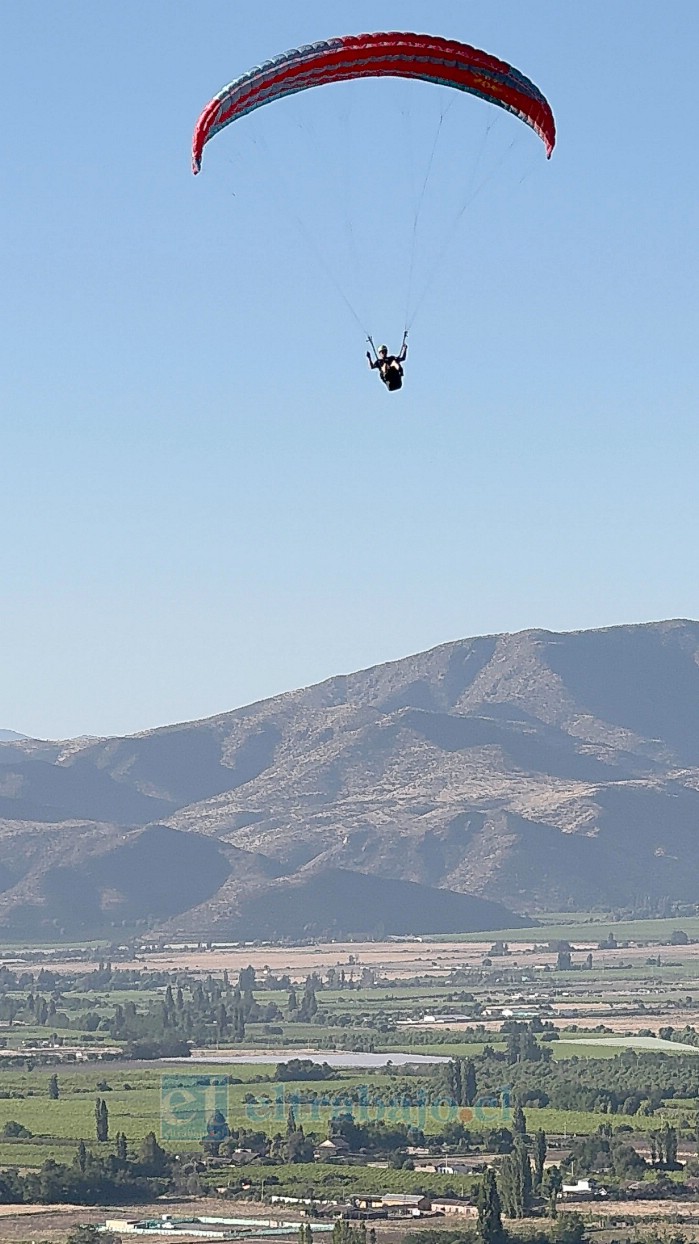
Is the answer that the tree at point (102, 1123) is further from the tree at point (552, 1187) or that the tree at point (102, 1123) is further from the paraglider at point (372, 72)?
the paraglider at point (372, 72)

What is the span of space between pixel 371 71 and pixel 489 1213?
39673 mm

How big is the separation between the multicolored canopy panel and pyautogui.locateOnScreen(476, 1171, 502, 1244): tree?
3690 centimetres

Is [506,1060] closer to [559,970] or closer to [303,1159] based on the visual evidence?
[303,1159]

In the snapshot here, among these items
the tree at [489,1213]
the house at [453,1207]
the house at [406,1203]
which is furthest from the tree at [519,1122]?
the tree at [489,1213]

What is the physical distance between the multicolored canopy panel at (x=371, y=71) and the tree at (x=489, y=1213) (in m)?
36.9

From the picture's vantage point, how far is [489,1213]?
222 ft

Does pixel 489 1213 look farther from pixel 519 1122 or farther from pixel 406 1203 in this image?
pixel 519 1122

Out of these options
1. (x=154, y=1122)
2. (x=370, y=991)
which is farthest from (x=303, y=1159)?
(x=370, y=991)

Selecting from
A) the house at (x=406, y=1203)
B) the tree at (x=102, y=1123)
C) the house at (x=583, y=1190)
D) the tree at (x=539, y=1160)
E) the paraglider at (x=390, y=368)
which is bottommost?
the house at (x=583, y=1190)

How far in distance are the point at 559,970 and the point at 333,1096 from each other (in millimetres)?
97607

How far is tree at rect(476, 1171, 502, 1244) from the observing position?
6625cm

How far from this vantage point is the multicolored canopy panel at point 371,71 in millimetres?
41375

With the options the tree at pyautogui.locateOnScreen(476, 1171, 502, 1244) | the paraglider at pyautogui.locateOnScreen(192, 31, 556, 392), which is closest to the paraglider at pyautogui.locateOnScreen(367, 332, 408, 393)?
the paraglider at pyautogui.locateOnScreen(192, 31, 556, 392)

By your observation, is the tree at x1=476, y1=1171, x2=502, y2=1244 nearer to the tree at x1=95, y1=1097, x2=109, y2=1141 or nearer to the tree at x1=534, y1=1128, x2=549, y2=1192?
the tree at x1=534, y1=1128, x2=549, y2=1192
